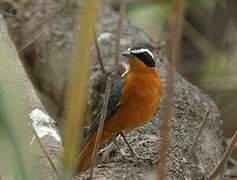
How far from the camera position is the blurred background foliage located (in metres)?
7.54

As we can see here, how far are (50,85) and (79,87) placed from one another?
4261 mm

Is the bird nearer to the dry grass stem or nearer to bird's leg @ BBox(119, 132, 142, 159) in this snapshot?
bird's leg @ BBox(119, 132, 142, 159)

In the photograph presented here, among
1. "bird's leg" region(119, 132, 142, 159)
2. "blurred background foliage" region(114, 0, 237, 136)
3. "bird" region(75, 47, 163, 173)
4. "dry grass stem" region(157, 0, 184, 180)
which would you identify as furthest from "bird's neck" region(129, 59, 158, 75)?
"dry grass stem" region(157, 0, 184, 180)

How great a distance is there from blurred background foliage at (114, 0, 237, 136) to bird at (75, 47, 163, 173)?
91.2 inches

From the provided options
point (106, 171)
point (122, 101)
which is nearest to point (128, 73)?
point (122, 101)

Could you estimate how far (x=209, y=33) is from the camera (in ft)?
27.1

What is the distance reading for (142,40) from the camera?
6102mm

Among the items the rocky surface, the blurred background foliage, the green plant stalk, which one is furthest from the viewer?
the blurred background foliage

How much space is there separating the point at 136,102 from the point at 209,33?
3.77 m

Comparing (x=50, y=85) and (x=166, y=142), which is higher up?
(x=166, y=142)

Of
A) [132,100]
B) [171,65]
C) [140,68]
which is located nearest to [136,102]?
[132,100]

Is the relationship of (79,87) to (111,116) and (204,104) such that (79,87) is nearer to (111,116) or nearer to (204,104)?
(111,116)

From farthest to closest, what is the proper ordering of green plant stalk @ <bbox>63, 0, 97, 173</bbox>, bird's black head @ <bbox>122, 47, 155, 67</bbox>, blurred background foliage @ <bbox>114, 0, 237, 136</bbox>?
blurred background foliage @ <bbox>114, 0, 237, 136</bbox>, bird's black head @ <bbox>122, 47, 155, 67</bbox>, green plant stalk @ <bbox>63, 0, 97, 173</bbox>

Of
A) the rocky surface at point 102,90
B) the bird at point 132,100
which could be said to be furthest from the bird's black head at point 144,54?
the rocky surface at point 102,90
